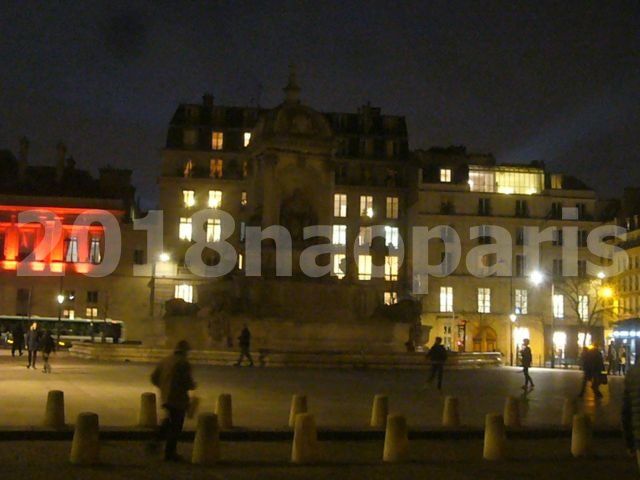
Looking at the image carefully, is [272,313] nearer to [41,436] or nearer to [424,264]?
[41,436]

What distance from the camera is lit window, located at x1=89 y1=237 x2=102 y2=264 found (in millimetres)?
89875

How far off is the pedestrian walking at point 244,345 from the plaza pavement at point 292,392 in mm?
731

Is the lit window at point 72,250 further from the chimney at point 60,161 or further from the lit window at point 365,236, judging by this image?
the lit window at point 365,236

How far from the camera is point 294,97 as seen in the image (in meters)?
41.8

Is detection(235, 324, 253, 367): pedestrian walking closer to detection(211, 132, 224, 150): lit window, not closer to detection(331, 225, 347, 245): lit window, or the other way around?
detection(331, 225, 347, 245): lit window

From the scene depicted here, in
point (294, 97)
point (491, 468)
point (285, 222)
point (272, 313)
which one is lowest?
point (491, 468)

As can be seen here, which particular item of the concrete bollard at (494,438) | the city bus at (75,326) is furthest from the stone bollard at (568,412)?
the city bus at (75,326)

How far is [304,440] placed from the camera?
584 inches

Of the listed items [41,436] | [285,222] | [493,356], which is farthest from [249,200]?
[41,436]

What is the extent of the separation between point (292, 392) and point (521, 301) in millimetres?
63735

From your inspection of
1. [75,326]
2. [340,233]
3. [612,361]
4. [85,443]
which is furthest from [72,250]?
[85,443]

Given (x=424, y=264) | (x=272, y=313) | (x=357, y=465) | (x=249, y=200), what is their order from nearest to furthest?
1. (x=357, y=465)
2. (x=272, y=313)
3. (x=249, y=200)
4. (x=424, y=264)

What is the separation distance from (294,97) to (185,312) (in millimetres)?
9878

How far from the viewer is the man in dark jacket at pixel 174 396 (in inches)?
577
